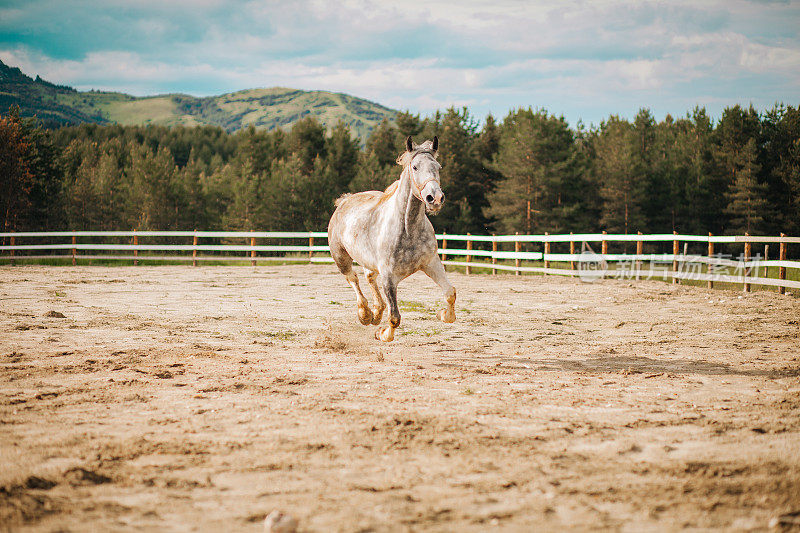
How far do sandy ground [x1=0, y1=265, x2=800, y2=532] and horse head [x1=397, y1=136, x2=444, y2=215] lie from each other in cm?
170

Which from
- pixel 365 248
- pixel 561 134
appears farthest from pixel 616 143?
pixel 365 248

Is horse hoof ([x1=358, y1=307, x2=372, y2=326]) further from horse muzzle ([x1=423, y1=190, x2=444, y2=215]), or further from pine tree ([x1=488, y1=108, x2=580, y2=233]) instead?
pine tree ([x1=488, y1=108, x2=580, y2=233])

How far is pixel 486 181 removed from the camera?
47.4m

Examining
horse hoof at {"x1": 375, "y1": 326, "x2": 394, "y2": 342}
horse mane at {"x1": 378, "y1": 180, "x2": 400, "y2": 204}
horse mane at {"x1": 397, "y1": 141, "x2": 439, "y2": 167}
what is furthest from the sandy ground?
horse mane at {"x1": 397, "y1": 141, "x2": 439, "y2": 167}

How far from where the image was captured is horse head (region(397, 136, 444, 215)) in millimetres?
5750

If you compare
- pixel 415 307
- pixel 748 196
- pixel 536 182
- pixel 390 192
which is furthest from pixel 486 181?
pixel 390 192

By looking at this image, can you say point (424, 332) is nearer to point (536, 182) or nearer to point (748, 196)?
point (536, 182)

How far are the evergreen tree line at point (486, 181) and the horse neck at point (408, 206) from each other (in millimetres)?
36188

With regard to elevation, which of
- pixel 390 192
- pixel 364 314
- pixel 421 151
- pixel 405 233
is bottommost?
pixel 364 314

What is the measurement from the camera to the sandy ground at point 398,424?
109 inches

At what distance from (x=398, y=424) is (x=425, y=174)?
2.88 meters

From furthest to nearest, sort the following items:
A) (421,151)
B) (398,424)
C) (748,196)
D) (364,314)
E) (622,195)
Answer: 1. (622,195)
2. (748,196)
3. (364,314)
4. (421,151)
5. (398,424)

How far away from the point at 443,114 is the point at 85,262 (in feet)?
107

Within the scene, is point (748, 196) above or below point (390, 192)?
above
